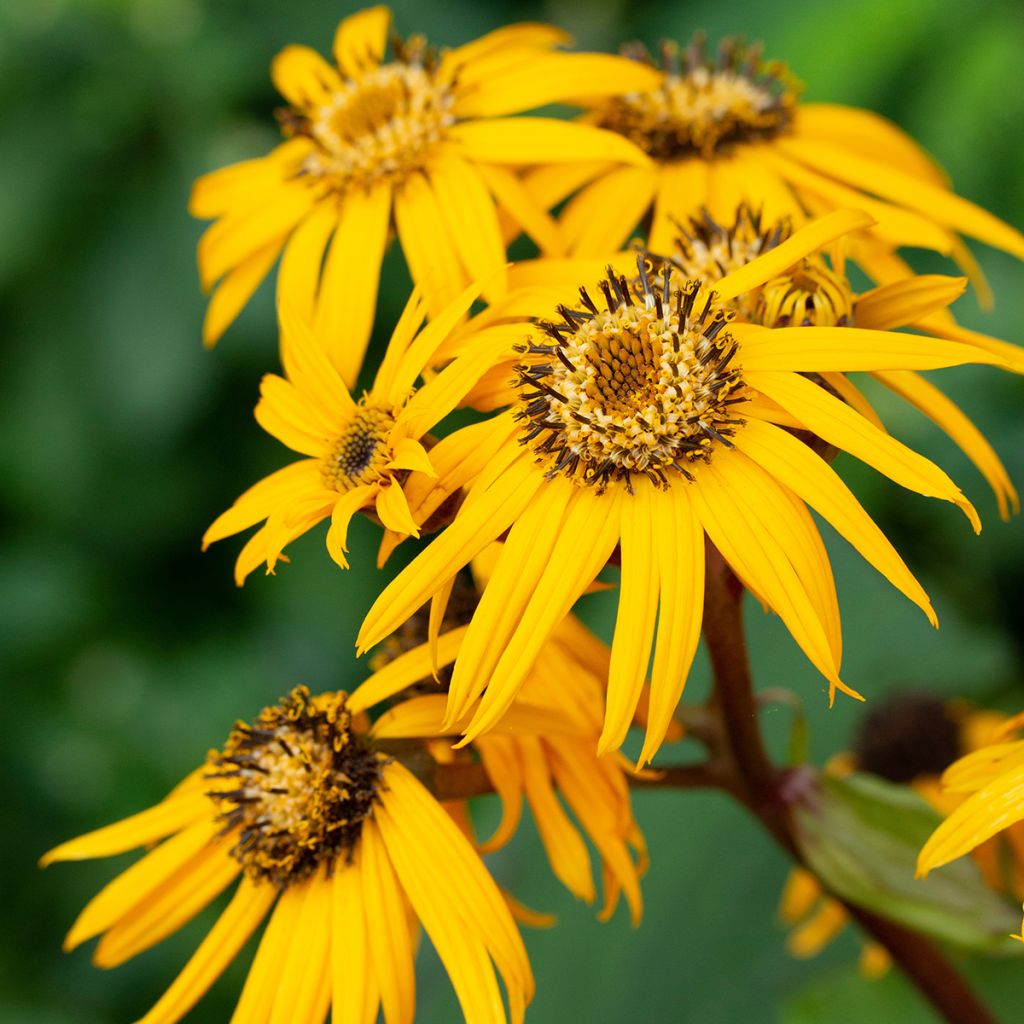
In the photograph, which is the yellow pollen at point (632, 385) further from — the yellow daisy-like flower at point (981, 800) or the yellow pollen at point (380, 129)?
the yellow pollen at point (380, 129)

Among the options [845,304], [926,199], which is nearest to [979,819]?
[845,304]

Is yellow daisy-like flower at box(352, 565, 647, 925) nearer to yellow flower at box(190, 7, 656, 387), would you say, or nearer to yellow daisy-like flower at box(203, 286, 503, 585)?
yellow daisy-like flower at box(203, 286, 503, 585)

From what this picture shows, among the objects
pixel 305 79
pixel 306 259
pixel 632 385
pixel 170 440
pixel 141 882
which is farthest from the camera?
pixel 170 440

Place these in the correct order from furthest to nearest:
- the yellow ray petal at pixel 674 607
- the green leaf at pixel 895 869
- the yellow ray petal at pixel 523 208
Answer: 1. the yellow ray petal at pixel 523 208
2. the green leaf at pixel 895 869
3. the yellow ray petal at pixel 674 607

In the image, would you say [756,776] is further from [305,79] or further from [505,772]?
[305,79]

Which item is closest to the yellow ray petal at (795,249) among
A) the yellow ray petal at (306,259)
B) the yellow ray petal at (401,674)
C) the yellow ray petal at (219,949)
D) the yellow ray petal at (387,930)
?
the yellow ray petal at (401,674)

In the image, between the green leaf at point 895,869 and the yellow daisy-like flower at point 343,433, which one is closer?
the yellow daisy-like flower at point 343,433
